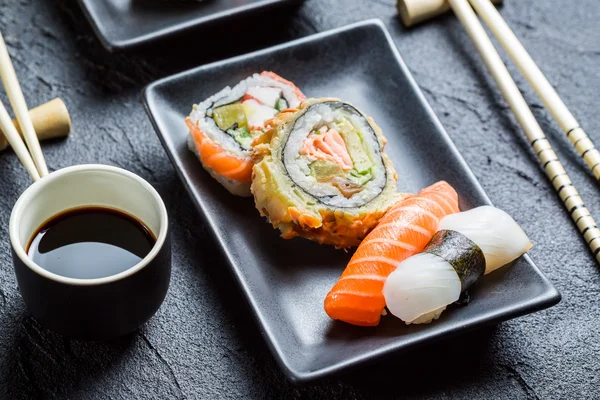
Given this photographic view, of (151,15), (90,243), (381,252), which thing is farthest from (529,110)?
(90,243)

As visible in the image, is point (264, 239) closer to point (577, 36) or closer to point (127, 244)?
point (127, 244)

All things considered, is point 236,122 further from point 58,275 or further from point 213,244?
point 58,275

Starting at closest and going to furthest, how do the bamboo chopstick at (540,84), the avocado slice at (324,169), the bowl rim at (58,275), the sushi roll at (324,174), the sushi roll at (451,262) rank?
1. the bowl rim at (58,275)
2. the sushi roll at (451,262)
3. the sushi roll at (324,174)
4. the avocado slice at (324,169)
5. the bamboo chopstick at (540,84)

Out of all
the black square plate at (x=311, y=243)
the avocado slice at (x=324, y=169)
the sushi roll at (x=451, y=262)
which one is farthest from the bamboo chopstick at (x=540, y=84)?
the avocado slice at (x=324, y=169)

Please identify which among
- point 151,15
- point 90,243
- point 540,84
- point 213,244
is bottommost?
point 213,244

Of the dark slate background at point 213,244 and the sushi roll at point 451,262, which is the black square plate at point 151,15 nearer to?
the dark slate background at point 213,244

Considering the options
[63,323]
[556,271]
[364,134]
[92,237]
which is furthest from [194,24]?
[556,271]
